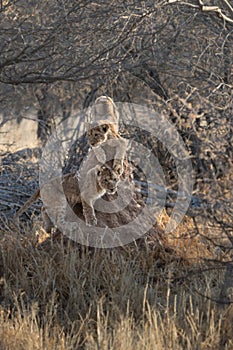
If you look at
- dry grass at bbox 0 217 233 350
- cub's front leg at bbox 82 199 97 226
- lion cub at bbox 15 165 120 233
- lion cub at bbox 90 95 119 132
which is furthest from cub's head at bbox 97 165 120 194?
dry grass at bbox 0 217 233 350

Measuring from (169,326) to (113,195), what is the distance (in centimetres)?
186

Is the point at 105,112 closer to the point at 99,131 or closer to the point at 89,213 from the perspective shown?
the point at 99,131

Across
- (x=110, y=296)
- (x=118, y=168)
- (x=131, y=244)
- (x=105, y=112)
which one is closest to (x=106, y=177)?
(x=118, y=168)

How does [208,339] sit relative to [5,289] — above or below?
below

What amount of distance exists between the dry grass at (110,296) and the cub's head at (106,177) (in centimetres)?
53

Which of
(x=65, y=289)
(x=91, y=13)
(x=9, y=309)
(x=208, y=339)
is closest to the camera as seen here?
(x=208, y=339)

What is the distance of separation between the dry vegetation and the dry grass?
0.01 m

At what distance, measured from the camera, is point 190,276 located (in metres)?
6.08

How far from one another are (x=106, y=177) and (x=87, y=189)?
19 cm

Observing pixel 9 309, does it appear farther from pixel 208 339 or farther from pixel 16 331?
pixel 208 339

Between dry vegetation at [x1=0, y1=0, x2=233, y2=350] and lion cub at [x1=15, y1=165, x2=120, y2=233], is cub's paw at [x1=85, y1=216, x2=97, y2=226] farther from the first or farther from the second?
dry vegetation at [x1=0, y1=0, x2=233, y2=350]

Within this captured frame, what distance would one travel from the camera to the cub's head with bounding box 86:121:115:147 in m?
6.55

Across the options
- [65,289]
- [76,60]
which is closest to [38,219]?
[76,60]

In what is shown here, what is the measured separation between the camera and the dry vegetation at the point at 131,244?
5.31 m
